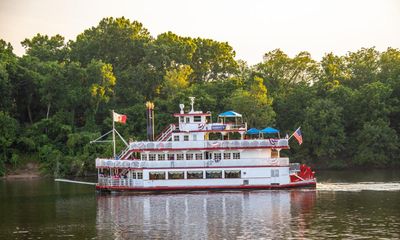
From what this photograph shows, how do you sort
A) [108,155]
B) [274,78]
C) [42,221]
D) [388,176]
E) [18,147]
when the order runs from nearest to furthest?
[42,221] → [388,176] → [108,155] → [18,147] → [274,78]

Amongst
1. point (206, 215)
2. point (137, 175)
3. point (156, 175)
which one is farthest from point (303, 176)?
point (206, 215)

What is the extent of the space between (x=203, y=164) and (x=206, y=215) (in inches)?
631

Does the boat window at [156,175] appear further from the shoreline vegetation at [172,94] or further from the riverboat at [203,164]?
the shoreline vegetation at [172,94]

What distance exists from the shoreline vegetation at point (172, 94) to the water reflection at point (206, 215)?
3357 centimetres

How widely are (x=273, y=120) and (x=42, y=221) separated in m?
53.6

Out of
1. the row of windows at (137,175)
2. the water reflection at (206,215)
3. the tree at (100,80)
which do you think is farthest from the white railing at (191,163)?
the tree at (100,80)

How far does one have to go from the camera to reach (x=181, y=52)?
396ft

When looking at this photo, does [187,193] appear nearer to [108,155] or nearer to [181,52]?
[108,155]

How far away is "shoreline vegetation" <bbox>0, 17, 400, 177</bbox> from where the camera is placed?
349 ft

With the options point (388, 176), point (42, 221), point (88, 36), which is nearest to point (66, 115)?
point (88, 36)

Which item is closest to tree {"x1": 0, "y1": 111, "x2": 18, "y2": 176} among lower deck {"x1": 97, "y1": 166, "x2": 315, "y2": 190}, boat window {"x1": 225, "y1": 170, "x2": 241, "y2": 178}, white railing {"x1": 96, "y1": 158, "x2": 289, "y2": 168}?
lower deck {"x1": 97, "y1": 166, "x2": 315, "y2": 190}

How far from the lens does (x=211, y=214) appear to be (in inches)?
2378

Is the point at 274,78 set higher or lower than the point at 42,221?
higher

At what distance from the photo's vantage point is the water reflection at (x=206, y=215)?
5216cm
